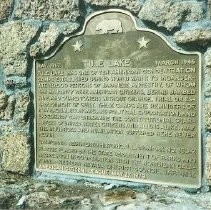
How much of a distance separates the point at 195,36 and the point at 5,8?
1.48 meters

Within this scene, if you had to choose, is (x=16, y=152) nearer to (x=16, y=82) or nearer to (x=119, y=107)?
(x=16, y=82)

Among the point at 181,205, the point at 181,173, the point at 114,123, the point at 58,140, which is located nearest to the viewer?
the point at 181,205

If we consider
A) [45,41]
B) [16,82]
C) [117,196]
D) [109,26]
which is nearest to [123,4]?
[109,26]

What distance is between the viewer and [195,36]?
8.47 ft

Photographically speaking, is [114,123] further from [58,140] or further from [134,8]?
[134,8]

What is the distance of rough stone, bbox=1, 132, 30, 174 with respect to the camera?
10.4 feet

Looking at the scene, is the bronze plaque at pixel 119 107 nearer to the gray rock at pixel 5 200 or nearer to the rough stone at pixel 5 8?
the gray rock at pixel 5 200

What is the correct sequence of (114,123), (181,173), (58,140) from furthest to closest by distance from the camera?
(58,140) → (114,123) → (181,173)

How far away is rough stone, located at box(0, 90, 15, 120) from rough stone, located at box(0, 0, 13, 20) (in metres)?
0.59

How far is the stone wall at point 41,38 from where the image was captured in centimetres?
262

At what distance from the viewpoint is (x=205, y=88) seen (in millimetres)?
2609

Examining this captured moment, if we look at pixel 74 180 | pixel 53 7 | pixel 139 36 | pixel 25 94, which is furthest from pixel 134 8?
pixel 74 180

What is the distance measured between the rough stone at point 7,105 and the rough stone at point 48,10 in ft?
2.04

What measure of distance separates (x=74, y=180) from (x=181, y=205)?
2.83ft
